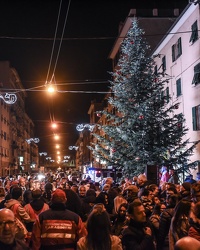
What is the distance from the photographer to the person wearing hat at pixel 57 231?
591 cm

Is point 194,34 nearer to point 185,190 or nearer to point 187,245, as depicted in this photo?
point 185,190

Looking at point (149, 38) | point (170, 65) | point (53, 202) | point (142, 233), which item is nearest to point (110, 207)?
point (53, 202)

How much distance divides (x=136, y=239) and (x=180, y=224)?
835mm

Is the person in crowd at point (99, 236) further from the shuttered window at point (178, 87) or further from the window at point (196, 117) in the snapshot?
the shuttered window at point (178, 87)

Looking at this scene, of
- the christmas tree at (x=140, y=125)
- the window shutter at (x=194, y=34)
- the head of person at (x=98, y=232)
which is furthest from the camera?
the window shutter at (x=194, y=34)

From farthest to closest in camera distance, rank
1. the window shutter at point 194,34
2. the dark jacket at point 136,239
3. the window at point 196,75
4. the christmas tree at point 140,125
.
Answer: the window shutter at point 194,34, the window at point 196,75, the christmas tree at point 140,125, the dark jacket at point 136,239

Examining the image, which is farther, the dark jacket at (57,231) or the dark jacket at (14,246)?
the dark jacket at (57,231)

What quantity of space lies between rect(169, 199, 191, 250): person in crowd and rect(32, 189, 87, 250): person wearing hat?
1244mm

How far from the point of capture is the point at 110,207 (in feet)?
32.0

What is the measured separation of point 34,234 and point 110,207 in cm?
388

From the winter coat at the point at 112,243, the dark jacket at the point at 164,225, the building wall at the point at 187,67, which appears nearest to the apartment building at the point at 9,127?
the building wall at the point at 187,67

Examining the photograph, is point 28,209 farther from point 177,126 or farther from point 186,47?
point 186,47

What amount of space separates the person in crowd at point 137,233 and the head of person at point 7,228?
4.80 ft

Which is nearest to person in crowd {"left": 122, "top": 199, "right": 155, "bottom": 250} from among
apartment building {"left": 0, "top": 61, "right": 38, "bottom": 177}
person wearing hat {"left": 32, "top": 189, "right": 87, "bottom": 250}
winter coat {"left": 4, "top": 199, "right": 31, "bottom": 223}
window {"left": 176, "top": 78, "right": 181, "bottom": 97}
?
person wearing hat {"left": 32, "top": 189, "right": 87, "bottom": 250}
